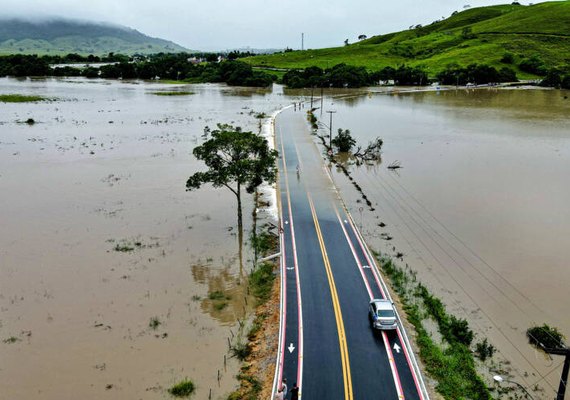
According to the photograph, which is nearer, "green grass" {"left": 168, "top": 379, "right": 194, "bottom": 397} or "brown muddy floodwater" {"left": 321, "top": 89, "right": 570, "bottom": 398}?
"green grass" {"left": 168, "top": 379, "right": 194, "bottom": 397}

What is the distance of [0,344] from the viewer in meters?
25.2

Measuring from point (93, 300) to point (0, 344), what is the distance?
215 inches

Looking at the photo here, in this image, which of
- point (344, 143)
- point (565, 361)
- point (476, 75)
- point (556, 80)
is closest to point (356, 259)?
point (565, 361)

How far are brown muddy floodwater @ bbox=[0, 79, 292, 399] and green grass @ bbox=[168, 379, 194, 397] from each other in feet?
1.26

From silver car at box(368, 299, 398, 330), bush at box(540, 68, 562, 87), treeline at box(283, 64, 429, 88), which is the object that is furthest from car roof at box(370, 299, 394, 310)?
bush at box(540, 68, 562, 87)

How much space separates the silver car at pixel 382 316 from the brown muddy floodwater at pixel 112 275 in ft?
24.8

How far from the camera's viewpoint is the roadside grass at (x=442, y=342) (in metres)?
21.3

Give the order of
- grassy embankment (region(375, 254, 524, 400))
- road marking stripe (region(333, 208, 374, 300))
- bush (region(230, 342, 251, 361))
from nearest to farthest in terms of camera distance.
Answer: grassy embankment (region(375, 254, 524, 400)) < bush (region(230, 342, 251, 361)) < road marking stripe (region(333, 208, 374, 300))

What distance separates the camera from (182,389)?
21.8 m

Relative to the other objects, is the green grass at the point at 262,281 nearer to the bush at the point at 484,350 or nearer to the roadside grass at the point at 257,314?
the roadside grass at the point at 257,314

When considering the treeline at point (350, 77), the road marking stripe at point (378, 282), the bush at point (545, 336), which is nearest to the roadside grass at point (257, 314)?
the road marking stripe at point (378, 282)

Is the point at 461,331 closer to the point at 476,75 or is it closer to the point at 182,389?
the point at 182,389

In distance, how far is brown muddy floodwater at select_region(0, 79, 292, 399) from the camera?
23266 mm

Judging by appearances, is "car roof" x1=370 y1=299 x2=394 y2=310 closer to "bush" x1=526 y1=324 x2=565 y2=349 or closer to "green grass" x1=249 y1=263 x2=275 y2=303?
"green grass" x1=249 y1=263 x2=275 y2=303
